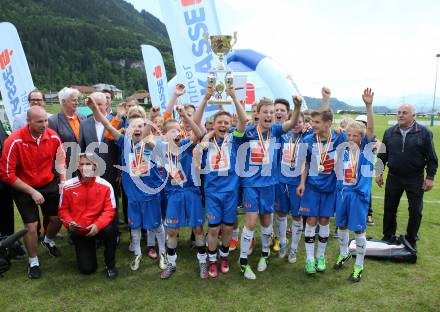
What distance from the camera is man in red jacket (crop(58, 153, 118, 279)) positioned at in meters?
3.91

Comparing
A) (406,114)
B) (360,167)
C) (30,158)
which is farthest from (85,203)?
(406,114)

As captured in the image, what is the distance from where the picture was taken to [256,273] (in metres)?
4.03

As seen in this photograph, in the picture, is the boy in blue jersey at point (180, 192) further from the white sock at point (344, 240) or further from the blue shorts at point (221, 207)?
the white sock at point (344, 240)

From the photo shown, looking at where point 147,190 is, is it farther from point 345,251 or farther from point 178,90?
point 345,251

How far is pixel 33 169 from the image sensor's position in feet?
13.0

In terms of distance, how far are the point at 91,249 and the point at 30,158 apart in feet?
4.01

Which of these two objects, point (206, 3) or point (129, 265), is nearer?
point (129, 265)

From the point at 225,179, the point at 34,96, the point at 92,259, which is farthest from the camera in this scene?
the point at 34,96

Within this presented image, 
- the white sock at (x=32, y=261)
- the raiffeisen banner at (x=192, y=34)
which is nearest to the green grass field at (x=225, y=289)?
the white sock at (x=32, y=261)

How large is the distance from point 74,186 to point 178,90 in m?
1.58

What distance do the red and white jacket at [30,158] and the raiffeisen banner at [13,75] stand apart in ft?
18.8

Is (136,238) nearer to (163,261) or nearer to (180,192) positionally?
(163,261)

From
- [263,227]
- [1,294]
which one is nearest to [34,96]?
[1,294]

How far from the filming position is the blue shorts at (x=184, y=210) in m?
3.85
